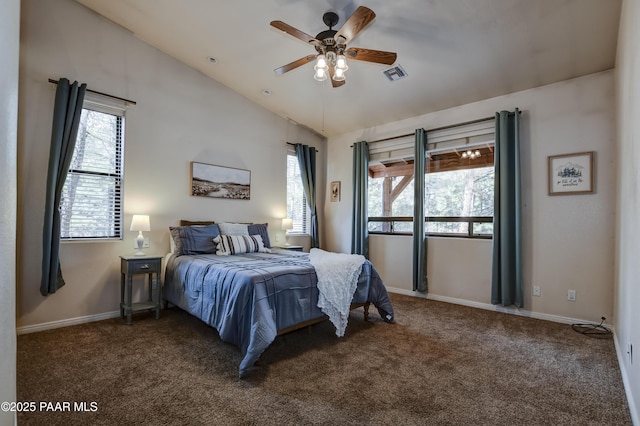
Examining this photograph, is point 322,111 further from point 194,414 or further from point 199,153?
point 194,414

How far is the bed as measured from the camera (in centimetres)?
231

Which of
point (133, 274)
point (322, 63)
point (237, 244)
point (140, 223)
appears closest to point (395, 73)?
point (322, 63)

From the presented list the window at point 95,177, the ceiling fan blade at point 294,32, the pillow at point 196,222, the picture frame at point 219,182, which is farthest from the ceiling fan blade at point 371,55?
the pillow at point 196,222

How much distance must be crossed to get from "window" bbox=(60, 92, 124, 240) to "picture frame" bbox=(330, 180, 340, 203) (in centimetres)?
330

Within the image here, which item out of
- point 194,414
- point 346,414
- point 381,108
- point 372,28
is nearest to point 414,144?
point 381,108

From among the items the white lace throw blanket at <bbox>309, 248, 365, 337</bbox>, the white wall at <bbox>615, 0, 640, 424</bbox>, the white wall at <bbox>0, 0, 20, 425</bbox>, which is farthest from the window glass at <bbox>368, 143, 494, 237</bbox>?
the white wall at <bbox>0, 0, 20, 425</bbox>

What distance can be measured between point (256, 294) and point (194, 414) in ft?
2.66

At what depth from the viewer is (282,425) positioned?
5.56 feet

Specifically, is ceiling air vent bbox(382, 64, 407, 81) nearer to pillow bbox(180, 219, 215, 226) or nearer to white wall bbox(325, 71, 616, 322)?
white wall bbox(325, 71, 616, 322)

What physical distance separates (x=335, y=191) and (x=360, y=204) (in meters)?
0.72

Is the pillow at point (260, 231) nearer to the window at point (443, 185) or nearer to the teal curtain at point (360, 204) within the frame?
the teal curtain at point (360, 204)

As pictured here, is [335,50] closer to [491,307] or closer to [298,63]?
[298,63]

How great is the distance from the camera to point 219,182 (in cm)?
453

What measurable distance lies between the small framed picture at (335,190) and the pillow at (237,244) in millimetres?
1944
